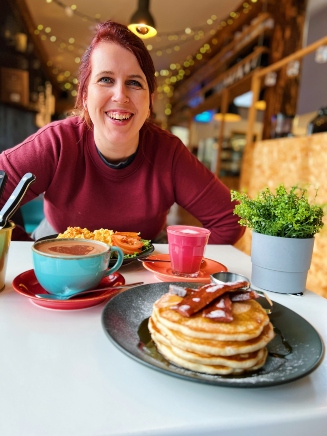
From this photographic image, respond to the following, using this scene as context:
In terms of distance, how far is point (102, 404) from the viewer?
0.43m

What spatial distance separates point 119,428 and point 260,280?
58 centimetres

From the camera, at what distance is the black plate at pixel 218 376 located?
45 cm

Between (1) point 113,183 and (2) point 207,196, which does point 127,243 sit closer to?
(1) point 113,183

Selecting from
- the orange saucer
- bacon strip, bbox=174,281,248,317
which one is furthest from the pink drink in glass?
bacon strip, bbox=174,281,248,317

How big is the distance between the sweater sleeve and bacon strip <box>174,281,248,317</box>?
3.05 feet

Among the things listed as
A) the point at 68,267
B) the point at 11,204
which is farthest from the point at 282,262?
the point at 11,204

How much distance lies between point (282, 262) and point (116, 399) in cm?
55

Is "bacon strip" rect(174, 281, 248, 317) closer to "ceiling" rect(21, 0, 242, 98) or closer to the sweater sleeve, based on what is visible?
the sweater sleeve

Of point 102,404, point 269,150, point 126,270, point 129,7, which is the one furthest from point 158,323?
point 129,7

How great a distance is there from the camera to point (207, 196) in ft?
4.94

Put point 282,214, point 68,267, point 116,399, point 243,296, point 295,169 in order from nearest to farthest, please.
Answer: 1. point 116,399
2. point 243,296
3. point 68,267
4. point 282,214
5. point 295,169

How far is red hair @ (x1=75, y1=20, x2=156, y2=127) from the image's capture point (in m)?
1.28

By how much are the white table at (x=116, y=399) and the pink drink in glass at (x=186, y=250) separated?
1.19 feet

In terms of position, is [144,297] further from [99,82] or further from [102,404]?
[99,82]
